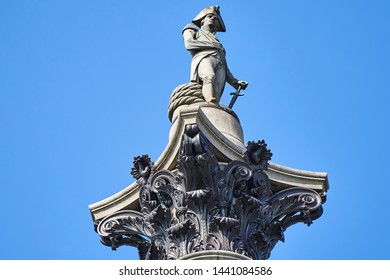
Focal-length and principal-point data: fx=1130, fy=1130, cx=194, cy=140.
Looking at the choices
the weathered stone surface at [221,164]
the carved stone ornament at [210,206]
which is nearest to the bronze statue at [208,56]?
the weathered stone surface at [221,164]

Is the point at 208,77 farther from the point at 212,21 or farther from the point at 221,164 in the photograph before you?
the point at 221,164

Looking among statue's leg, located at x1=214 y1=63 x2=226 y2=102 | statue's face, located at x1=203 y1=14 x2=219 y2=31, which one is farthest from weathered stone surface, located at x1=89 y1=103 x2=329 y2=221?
statue's face, located at x1=203 y1=14 x2=219 y2=31

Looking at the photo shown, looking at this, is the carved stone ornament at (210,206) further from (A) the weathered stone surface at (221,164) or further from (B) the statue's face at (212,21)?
(B) the statue's face at (212,21)

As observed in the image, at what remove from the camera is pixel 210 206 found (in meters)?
21.7

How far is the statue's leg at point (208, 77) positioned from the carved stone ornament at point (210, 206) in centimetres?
303

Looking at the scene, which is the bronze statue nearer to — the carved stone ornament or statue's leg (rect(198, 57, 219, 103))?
statue's leg (rect(198, 57, 219, 103))

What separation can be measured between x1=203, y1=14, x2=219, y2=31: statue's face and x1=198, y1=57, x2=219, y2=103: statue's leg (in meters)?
1.69

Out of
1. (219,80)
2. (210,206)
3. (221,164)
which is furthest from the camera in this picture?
(219,80)

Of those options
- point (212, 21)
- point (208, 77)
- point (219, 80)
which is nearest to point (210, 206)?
point (208, 77)

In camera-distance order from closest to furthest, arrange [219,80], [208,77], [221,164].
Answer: [221,164]
[208,77]
[219,80]

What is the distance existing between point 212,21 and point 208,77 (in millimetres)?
2600

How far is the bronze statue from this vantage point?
84.1 feet

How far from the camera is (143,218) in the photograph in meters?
22.7
